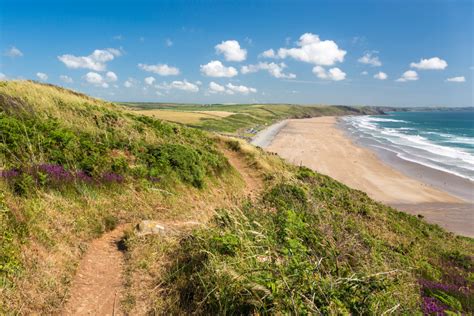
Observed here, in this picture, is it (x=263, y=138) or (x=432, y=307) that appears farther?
(x=263, y=138)

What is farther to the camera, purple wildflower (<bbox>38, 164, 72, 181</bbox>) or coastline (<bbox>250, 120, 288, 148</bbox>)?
coastline (<bbox>250, 120, 288, 148</bbox>)

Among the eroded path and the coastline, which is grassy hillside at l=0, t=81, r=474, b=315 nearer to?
the eroded path

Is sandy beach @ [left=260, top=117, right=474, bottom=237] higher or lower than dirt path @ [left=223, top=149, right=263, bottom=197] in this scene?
lower

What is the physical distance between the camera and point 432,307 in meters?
5.44

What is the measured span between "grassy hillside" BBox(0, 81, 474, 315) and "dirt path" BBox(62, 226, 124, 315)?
7.2 inches

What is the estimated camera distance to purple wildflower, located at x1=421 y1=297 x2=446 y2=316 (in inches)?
203

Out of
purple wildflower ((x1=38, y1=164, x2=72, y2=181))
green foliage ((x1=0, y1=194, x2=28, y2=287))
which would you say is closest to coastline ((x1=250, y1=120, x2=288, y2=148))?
purple wildflower ((x1=38, y1=164, x2=72, y2=181))

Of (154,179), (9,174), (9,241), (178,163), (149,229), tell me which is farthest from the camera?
(178,163)

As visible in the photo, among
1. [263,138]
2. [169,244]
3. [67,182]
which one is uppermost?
[67,182]

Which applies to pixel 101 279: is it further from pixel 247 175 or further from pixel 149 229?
pixel 247 175

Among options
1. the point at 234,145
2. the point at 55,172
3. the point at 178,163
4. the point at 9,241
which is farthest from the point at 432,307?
the point at 234,145

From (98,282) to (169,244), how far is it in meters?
1.41

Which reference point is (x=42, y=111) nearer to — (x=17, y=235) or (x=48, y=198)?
(x=48, y=198)

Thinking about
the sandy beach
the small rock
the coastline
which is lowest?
the sandy beach
